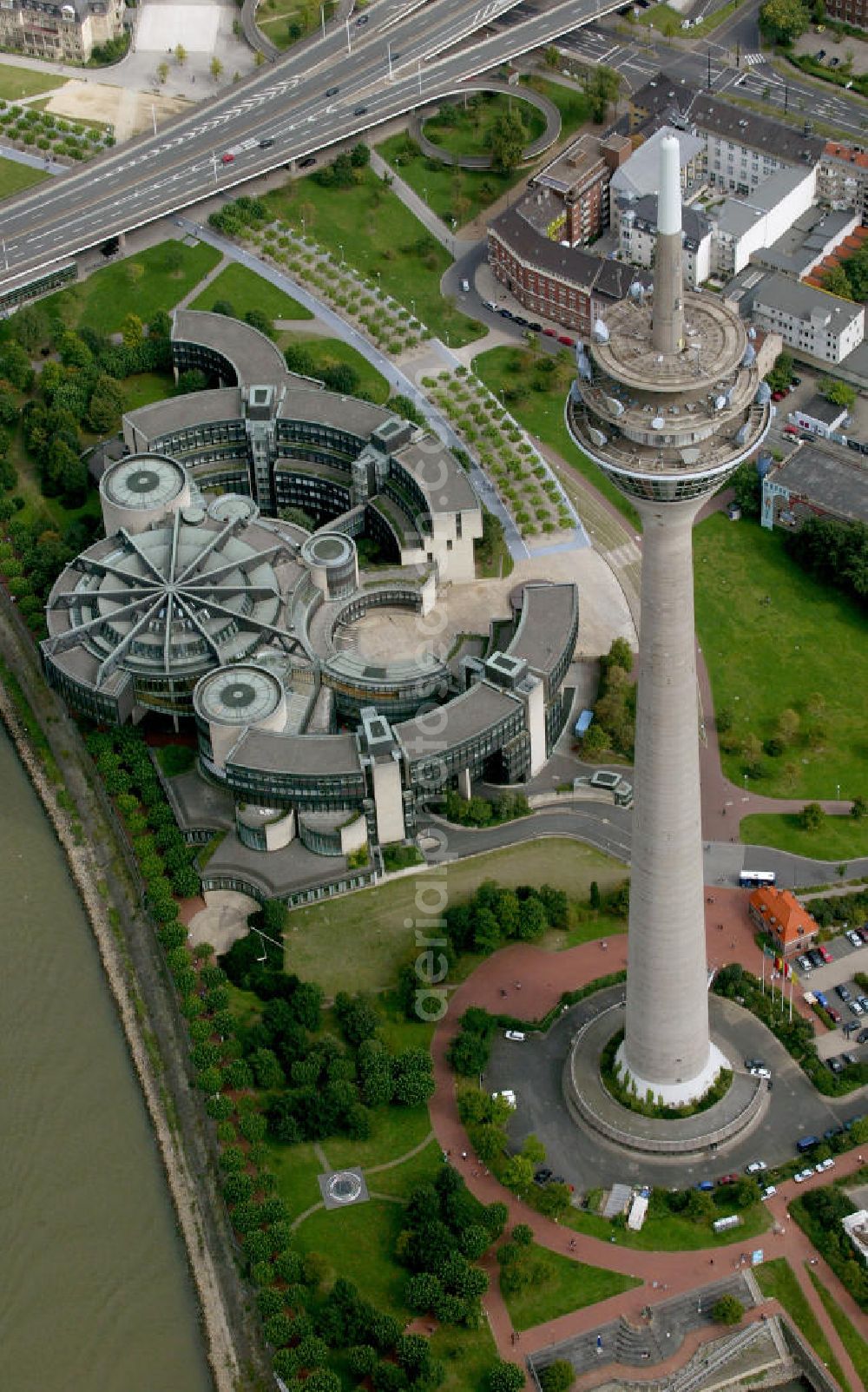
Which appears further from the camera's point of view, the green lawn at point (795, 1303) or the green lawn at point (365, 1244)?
the green lawn at point (365, 1244)

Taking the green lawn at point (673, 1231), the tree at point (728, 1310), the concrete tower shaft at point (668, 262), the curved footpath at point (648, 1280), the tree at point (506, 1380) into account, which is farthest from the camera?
the green lawn at point (673, 1231)

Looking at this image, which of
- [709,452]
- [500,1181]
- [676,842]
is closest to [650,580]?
[709,452]

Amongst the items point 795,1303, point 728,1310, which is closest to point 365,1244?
point 728,1310

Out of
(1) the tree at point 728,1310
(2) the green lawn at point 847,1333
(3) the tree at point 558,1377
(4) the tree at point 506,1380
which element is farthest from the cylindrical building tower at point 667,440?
(4) the tree at point 506,1380

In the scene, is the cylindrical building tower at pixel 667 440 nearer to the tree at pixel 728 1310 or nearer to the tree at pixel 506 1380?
the tree at pixel 728 1310

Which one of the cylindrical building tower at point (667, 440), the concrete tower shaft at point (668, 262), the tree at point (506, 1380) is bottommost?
the tree at point (506, 1380)

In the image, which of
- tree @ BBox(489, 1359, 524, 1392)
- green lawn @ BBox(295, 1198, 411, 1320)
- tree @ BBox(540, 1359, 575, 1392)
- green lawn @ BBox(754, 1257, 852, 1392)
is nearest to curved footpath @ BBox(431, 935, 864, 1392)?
green lawn @ BBox(754, 1257, 852, 1392)

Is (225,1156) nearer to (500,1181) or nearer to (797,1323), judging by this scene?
(500,1181)

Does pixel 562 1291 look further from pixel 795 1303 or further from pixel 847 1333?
pixel 847 1333
